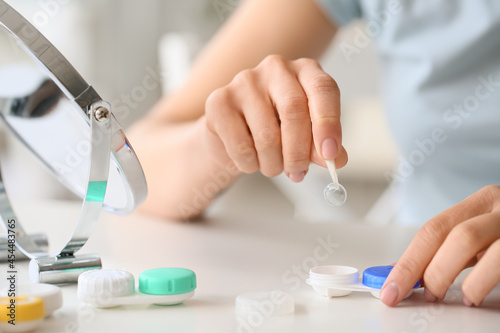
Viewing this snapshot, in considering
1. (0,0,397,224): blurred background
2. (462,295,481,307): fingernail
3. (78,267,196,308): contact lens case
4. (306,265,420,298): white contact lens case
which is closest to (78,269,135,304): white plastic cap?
(78,267,196,308): contact lens case

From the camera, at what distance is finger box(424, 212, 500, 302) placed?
1.36 feet

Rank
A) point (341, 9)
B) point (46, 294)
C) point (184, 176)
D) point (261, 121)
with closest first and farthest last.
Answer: point (46, 294)
point (261, 121)
point (184, 176)
point (341, 9)

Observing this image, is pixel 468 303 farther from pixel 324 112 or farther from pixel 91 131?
pixel 91 131

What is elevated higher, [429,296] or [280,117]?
[280,117]

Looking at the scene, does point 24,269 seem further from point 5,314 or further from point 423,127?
point 423,127

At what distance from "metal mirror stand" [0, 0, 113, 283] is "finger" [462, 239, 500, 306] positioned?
275 millimetres

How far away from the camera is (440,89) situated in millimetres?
845

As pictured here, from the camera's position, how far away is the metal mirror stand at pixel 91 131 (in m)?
0.39

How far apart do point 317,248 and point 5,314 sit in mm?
360

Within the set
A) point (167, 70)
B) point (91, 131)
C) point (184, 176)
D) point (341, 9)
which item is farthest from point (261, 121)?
point (167, 70)

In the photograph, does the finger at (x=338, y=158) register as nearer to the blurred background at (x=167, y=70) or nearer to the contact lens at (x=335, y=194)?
the contact lens at (x=335, y=194)


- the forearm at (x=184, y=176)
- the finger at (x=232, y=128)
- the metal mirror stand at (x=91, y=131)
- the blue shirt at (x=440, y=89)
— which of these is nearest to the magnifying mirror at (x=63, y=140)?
the metal mirror stand at (x=91, y=131)

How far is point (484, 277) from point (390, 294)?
2.7 inches

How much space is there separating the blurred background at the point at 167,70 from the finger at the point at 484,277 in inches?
58.1
